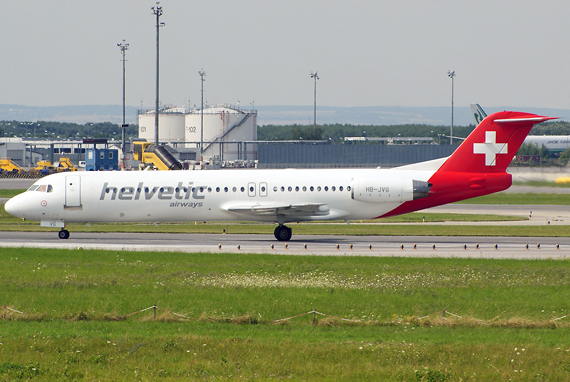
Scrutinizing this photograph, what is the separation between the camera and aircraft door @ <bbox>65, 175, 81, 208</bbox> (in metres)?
38.8

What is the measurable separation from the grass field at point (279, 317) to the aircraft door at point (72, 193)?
325 inches

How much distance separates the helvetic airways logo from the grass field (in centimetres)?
1063

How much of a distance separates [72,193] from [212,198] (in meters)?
8.25

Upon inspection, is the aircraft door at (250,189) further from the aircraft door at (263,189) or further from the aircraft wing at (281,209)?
the aircraft wing at (281,209)

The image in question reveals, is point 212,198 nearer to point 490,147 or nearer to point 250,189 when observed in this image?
point 250,189

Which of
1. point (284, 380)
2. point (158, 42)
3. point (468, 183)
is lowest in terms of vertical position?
point (284, 380)

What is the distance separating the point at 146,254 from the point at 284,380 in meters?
18.4

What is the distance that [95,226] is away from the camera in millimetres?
46562

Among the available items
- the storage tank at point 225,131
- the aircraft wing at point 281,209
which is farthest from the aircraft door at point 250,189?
the storage tank at point 225,131

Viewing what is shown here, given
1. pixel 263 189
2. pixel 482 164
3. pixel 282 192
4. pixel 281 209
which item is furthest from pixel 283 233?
pixel 482 164

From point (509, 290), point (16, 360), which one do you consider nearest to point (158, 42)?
point (509, 290)

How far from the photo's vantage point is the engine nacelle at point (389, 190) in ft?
126

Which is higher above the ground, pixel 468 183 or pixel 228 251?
pixel 468 183

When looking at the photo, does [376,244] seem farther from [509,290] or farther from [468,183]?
[509,290]
